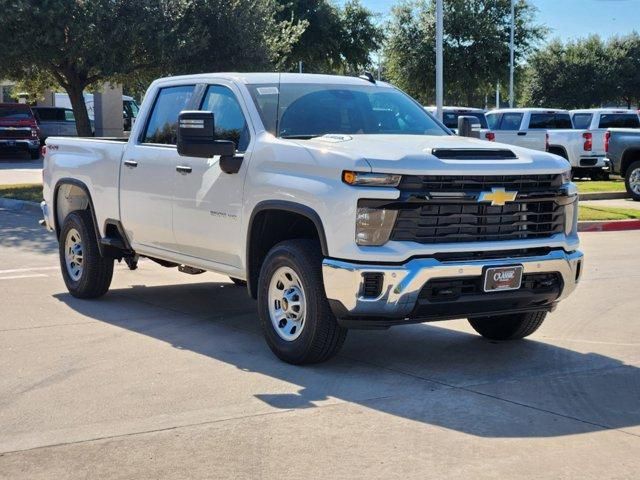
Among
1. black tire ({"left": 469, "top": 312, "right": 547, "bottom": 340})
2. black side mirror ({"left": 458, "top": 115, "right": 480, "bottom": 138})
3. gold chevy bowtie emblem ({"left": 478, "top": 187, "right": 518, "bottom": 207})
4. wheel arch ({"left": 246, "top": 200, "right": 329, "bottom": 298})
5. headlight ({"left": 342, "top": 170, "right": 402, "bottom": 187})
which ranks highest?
black side mirror ({"left": 458, "top": 115, "right": 480, "bottom": 138})

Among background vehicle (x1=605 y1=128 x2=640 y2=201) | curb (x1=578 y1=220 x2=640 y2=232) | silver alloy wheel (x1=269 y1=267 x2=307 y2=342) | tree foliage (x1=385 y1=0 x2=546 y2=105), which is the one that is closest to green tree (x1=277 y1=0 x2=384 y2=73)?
tree foliage (x1=385 y1=0 x2=546 y2=105)

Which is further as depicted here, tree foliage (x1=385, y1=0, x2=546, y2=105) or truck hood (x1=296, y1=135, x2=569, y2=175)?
tree foliage (x1=385, y1=0, x2=546, y2=105)

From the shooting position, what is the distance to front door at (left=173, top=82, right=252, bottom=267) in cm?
729

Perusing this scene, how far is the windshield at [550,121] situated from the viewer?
90.2 ft

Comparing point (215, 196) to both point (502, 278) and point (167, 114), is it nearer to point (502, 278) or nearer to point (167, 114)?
point (167, 114)

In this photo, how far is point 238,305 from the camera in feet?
30.3

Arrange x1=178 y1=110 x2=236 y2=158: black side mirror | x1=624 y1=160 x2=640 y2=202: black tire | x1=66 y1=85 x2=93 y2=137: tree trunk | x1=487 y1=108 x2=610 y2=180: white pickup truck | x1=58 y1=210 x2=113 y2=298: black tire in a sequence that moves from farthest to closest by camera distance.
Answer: x1=487 y1=108 x2=610 y2=180: white pickup truck → x1=66 y1=85 x2=93 y2=137: tree trunk → x1=624 y1=160 x2=640 y2=202: black tire → x1=58 y1=210 x2=113 y2=298: black tire → x1=178 y1=110 x2=236 y2=158: black side mirror

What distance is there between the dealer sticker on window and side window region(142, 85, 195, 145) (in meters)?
3.17

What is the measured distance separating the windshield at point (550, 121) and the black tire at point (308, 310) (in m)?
21.8

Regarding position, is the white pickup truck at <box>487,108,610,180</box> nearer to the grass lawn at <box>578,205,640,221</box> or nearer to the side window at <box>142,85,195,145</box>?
Result: the grass lawn at <box>578,205,640,221</box>

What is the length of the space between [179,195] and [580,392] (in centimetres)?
354

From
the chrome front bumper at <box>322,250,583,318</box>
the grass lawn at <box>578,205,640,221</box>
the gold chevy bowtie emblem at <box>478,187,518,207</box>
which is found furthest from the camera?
the grass lawn at <box>578,205,640,221</box>

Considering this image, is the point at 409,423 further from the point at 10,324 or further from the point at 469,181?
the point at 10,324

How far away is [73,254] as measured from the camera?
31.2 ft
